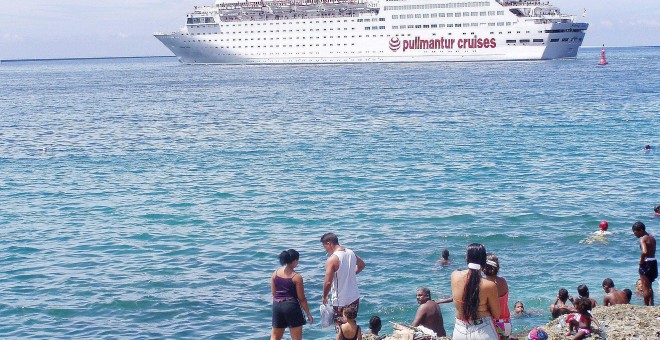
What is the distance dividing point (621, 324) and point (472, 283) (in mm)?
3726

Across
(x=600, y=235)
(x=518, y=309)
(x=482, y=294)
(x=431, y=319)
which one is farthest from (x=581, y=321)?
(x=600, y=235)

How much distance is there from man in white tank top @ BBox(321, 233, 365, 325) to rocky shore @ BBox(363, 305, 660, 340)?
604 mm

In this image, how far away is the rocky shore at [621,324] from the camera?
965 centimetres

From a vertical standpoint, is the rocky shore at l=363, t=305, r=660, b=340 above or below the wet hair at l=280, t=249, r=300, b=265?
below

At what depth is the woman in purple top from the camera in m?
9.67

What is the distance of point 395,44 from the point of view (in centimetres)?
10938

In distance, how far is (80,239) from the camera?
18906 mm

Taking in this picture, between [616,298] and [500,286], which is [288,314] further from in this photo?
[616,298]

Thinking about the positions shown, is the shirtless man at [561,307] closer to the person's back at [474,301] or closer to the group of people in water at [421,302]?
the group of people in water at [421,302]

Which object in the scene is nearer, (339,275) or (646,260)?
(339,275)

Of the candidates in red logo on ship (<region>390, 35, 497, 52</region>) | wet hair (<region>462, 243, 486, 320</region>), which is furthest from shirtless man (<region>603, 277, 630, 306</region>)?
red logo on ship (<region>390, 35, 497, 52</region>)

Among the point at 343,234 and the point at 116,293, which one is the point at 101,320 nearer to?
the point at 116,293

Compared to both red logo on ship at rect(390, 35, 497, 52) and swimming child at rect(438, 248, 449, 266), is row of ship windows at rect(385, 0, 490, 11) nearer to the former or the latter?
red logo on ship at rect(390, 35, 497, 52)

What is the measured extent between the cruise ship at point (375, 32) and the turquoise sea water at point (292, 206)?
54.0 meters
